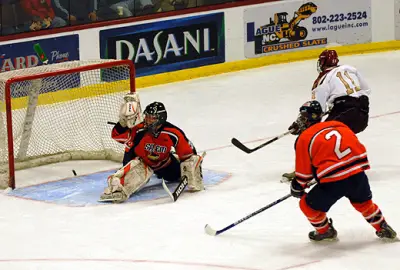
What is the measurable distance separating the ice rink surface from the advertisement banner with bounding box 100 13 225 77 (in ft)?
4.64

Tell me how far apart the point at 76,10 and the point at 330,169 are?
18.3 ft

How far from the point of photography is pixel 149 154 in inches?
295

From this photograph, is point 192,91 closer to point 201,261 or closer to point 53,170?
point 53,170

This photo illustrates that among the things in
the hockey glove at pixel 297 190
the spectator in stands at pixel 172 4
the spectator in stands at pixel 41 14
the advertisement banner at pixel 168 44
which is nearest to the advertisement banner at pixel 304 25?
the advertisement banner at pixel 168 44

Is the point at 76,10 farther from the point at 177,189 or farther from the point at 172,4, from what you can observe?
the point at 177,189

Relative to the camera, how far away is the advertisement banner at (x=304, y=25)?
12141mm

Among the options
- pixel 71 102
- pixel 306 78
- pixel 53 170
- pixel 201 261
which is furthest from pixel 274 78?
pixel 201 261

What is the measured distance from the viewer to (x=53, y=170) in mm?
8398

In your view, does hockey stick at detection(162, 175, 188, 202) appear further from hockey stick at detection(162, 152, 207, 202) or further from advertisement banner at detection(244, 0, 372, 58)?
advertisement banner at detection(244, 0, 372, 58)

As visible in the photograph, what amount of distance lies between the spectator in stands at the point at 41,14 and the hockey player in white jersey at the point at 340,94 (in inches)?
149

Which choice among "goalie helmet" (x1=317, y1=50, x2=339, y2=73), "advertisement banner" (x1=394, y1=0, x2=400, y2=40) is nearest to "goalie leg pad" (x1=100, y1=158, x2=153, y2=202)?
"goalie helmet" (x1=317, y1=50, x2=339, y2=73)

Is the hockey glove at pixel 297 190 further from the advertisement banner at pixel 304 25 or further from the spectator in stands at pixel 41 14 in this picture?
the advertisement banner at pixel 304 25

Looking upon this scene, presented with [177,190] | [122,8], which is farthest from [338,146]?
[122,8]

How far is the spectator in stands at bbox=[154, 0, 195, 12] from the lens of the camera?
11.5 m
